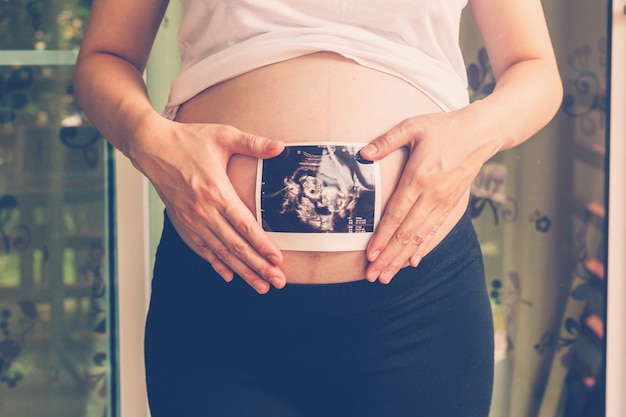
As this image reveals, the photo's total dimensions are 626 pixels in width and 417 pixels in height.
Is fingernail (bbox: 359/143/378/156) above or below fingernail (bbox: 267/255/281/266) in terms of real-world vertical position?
above

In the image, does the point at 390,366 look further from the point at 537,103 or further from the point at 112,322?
the point at 112,322

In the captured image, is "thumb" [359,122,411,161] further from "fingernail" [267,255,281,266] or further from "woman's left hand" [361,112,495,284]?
"fingernail" [267,255,281,266]

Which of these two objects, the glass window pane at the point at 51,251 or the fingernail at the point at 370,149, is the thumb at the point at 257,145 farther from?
the glass window pane at the point at 51,251

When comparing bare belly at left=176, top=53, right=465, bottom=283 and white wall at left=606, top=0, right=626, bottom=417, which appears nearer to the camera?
bare belly at left=176, top=53, right=465, bottom=283

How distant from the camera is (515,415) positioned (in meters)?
1.77

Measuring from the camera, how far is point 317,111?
757 millimetres

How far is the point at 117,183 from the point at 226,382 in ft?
3.60

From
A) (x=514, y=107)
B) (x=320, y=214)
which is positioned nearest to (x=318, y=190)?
(x=320, y=214)

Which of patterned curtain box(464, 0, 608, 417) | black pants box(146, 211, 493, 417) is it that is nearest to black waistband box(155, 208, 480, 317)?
black pants box(146, 211, 493, 417)

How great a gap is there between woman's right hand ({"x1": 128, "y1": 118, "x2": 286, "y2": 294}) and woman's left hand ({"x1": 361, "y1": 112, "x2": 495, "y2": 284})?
0.11 m

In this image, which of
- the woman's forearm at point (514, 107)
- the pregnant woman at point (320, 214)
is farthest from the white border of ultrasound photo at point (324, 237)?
the woman's forearm at point (514, 107)

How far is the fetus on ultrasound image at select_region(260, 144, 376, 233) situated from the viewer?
70 cm

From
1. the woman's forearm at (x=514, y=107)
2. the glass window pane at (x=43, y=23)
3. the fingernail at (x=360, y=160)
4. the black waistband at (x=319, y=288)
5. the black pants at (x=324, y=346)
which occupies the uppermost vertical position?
the glass window pane at (x=43, y=23)

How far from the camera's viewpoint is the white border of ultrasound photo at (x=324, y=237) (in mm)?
715
